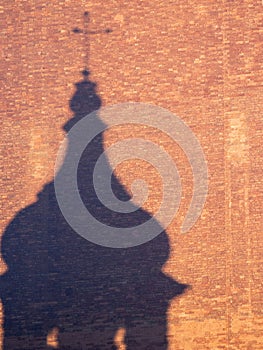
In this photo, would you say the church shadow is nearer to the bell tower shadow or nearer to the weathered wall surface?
the bell tower shadow

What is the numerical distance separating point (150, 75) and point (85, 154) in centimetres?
203

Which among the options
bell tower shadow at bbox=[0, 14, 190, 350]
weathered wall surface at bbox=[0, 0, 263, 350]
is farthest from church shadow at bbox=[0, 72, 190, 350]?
weathered wall surface at bbox=[0, 0, 263, 350]

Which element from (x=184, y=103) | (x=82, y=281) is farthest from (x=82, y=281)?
(x=184, y=103)

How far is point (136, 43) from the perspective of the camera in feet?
63.4

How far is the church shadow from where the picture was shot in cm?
1866

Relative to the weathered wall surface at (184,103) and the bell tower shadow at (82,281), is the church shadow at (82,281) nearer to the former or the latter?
the bell tower shadow at (82,281)

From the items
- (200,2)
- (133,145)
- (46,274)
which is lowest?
(46,274)

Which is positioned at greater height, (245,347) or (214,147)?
(214,147)

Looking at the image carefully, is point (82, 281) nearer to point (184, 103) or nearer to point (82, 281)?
point (82, 281)

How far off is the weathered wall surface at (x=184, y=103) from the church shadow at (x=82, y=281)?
26 cm

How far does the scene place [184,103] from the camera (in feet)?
62.4

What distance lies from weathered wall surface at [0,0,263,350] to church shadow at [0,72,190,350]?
26cm

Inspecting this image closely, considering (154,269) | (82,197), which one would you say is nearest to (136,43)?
(82,197)

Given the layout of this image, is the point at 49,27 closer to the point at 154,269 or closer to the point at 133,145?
the point at 133,145
